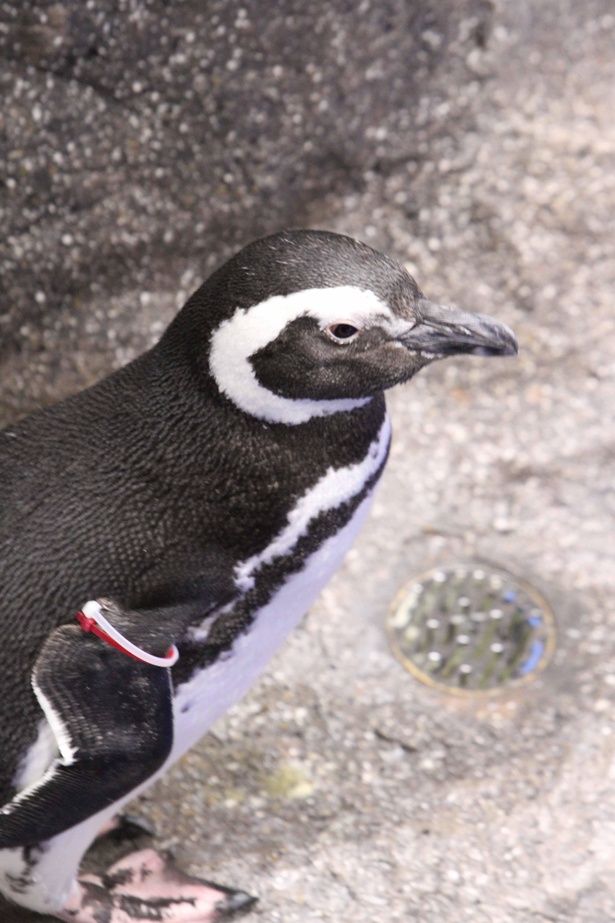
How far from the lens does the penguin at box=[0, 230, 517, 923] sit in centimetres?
119

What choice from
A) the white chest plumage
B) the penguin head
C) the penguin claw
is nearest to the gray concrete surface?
the penguin claw

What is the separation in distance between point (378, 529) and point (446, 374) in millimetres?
362

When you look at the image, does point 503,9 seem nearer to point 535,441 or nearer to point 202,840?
point 535,441

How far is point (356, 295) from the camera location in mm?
1188

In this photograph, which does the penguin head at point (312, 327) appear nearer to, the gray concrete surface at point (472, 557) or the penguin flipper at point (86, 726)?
the penguin flipper at point (86, 726)

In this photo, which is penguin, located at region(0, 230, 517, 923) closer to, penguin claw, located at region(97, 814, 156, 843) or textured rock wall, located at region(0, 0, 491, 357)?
penguin claw, located at region(97, 814, 156, 843)

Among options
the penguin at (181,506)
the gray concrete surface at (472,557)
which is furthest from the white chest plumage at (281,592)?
the gray concrete surface at (472,557)

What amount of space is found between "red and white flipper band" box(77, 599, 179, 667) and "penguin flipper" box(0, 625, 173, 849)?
Answer: 0.01 metres

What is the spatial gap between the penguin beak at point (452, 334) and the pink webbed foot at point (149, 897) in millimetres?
718

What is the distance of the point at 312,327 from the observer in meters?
1.19

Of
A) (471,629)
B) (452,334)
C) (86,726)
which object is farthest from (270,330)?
(471,629)

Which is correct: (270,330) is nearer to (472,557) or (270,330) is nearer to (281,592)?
(281,592)

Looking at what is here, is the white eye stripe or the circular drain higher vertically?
Result: the circular drain

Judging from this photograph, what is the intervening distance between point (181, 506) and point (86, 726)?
239mm
